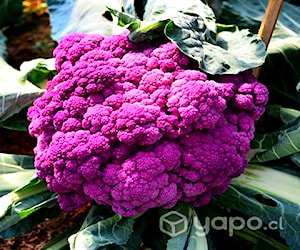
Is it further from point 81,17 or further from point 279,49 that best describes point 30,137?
point 279,49

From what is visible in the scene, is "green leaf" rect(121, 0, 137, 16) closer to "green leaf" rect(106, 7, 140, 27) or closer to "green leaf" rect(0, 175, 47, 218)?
"green leaf" rect(106, 7, 140, 27)

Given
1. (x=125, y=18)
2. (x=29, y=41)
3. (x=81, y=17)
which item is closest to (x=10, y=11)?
(x=29, y=41)

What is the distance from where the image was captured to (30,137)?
6.81 feet

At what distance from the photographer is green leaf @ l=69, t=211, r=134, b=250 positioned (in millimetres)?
1319

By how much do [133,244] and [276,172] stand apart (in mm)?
455

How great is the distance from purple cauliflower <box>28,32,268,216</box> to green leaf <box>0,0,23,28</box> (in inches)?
40.6

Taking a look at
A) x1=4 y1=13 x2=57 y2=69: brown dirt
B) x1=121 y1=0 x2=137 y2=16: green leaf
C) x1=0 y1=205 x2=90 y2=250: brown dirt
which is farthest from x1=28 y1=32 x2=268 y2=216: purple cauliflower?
x1=4 y1=13 x2=57 y2=69: brown dirt

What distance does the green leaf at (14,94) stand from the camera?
1.51m

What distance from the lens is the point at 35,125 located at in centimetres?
144

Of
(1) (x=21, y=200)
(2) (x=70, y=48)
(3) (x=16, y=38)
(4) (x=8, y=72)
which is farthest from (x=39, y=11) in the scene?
(1) (x=21, y=200)

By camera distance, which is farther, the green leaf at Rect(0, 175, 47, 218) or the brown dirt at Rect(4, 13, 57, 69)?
the brown dirt at Rect(4, 13, 57, 69)

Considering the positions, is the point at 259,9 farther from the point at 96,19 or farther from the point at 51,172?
the point at 51,172

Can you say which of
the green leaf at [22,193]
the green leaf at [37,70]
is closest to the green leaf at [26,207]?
the green leaf at [22,193]

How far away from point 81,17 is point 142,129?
610mm
